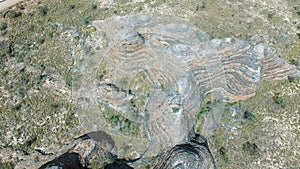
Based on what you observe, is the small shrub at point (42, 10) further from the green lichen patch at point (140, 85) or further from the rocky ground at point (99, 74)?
the green lichen patch at point (140, 85)

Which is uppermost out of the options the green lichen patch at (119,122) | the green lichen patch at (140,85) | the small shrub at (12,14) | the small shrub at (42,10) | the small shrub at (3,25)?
the small shrub at (12,14)

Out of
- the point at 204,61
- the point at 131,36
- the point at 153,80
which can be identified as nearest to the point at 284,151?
the point at 204,61

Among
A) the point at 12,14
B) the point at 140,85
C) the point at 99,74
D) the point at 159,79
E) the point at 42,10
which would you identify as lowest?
the point at 140,85

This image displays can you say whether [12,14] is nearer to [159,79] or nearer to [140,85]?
[140,85]

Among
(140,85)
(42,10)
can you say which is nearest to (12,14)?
(42,10)

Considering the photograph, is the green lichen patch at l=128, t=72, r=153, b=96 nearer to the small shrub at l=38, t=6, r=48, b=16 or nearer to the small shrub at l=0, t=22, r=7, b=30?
the small shrub at l=38, t=6, r=48, b=16

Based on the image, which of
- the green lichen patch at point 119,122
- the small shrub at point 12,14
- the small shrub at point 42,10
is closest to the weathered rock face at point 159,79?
the green lichen patch at point 119,122
